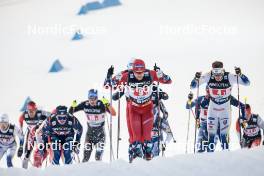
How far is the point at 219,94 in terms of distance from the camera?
8258mm

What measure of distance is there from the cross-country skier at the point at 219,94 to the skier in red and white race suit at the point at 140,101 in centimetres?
76

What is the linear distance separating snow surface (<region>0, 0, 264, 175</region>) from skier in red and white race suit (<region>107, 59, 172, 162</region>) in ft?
12.0

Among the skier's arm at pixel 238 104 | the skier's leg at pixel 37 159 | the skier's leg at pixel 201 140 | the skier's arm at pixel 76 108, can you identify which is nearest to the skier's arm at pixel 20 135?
the skier's leg at pixel 37 159

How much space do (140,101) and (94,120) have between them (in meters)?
1.61

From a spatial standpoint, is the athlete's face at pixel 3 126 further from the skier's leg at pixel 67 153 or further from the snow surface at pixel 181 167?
the snow surface at pixel 181 167

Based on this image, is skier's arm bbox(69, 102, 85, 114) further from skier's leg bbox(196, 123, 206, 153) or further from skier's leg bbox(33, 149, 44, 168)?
skier's leg bbox(196, 123, 206, 153)

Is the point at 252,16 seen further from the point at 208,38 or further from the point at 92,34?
the point at 92,34

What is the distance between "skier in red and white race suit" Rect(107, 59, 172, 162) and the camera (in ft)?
25.1

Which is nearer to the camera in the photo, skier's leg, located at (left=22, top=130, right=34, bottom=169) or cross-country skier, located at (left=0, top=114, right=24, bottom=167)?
skier's leg, located at (left=22, top=130, right=34, bottom=169)

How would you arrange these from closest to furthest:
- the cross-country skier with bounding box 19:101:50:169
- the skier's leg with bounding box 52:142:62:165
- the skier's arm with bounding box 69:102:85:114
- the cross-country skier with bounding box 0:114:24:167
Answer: the skier's leg with bounding box 52:142:62:165, the skier's arm with bounding box 69:102:85:114, the cross-country skier with bounding box 19:101:50:169, the cross-country skier with bounding box 0:114:24:167

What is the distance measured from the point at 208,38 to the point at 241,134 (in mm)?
12828

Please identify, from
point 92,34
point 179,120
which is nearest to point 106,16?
point 92,34

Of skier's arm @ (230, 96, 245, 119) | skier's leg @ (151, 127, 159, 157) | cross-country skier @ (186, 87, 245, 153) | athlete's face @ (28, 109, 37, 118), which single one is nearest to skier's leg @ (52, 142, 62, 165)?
athlete's face @ (28, 109, 37, 118)

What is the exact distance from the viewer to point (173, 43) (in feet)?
70.7
